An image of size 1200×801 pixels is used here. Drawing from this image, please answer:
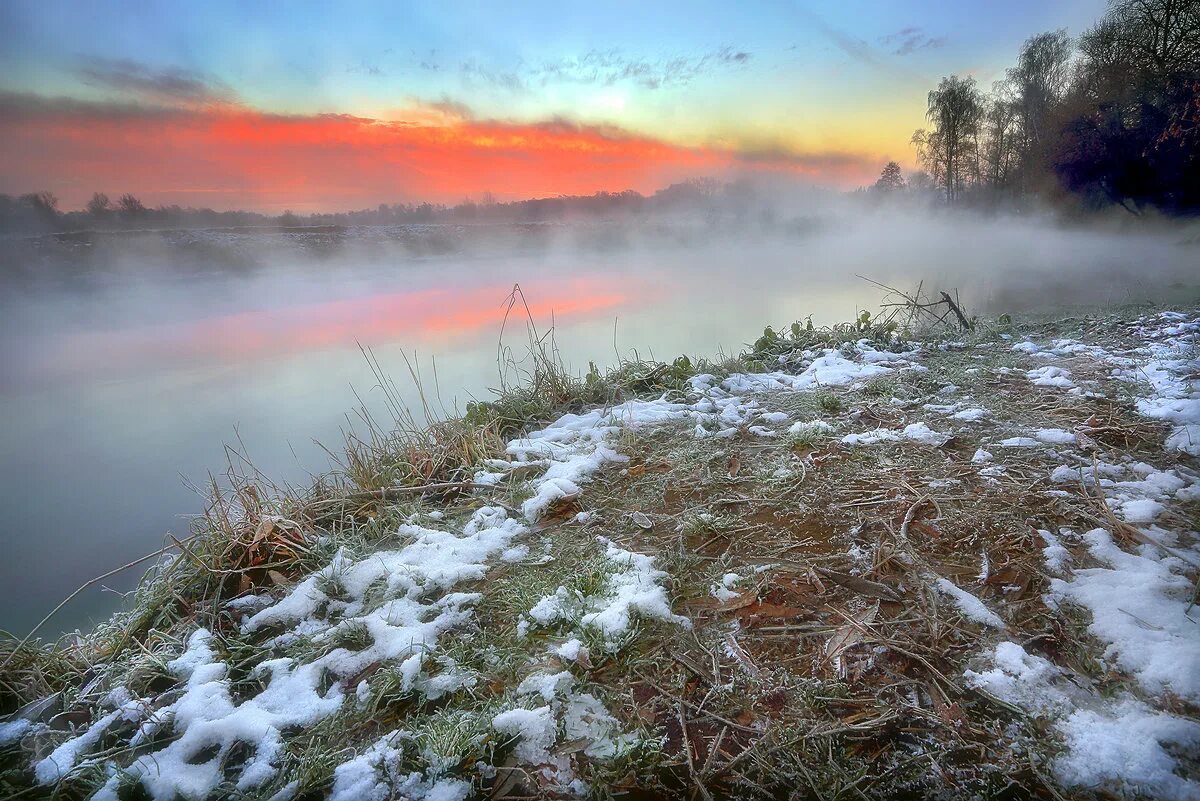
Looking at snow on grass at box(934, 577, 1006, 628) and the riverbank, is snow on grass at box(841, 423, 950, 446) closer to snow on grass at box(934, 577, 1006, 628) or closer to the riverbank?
the riverbank

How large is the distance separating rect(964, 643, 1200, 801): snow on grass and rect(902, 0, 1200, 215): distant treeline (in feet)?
47.9

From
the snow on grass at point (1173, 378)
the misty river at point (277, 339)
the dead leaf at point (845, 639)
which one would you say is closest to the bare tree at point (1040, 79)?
the misty river at point (277, 339)

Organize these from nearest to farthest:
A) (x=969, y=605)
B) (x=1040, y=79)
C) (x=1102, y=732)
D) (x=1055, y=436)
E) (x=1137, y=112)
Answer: (x=1102, y=732) < (x=969, y=605) < (x=1055, y=436) < (x=1137, y=112) < (x=1040, y=79)

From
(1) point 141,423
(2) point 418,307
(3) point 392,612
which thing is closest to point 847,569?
(3) point 392,612

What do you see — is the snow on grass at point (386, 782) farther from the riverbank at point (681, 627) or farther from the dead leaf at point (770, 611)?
the dead leaf at point (770, 611)

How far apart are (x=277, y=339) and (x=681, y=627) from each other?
1393cm

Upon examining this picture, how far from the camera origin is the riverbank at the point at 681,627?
1.25 m

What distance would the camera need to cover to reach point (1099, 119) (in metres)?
16.5

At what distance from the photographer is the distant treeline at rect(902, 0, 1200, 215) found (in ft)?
43.0

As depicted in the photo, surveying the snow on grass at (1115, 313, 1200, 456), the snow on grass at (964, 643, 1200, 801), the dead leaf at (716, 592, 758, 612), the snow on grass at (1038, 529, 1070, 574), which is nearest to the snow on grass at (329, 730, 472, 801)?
the dead leaf at (716, 592, 758, 612)

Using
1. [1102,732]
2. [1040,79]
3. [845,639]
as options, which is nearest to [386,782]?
[845,639]

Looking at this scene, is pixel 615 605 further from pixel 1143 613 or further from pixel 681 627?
pixel 1143 613

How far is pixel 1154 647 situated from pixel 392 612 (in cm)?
232

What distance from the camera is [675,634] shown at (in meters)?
1.67
